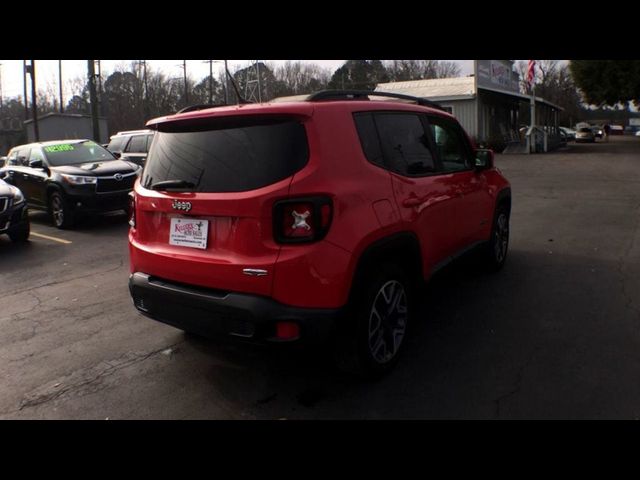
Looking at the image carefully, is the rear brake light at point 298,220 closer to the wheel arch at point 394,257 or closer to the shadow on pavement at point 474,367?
the wheel arch at point 394,257

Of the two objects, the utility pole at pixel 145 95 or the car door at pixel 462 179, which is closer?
the car door at pixel 462 179

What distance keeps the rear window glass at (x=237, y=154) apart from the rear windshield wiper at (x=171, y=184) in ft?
0.08

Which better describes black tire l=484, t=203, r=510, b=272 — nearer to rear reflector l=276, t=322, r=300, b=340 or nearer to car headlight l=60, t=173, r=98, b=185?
rear reflector l=276, t=322, r=300, b=340

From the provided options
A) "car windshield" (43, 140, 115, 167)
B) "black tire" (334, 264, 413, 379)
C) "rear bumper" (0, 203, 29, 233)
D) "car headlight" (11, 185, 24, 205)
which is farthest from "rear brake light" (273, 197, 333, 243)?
"car windshield" (43, 140, 115, 167)

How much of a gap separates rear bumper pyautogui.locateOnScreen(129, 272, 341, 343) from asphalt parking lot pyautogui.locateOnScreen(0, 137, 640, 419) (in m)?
0.52

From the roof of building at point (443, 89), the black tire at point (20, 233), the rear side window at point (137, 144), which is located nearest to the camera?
the black tire at point (20, 233)

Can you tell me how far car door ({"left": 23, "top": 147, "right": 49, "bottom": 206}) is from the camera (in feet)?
34.3

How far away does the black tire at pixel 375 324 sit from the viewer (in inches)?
128

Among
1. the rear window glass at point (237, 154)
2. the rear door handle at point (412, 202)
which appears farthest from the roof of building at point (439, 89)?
the rear window glass at point (237, 154)

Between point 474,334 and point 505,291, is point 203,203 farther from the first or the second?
point 505,291

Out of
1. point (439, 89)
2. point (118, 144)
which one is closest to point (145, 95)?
point (439, 89)

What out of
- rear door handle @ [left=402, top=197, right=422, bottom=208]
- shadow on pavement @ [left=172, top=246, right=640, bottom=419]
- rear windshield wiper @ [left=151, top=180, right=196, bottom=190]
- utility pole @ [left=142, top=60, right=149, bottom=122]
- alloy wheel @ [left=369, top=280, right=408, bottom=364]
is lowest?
shadow on pavement @ [left=172, top=246, right=640, bottom=419]
